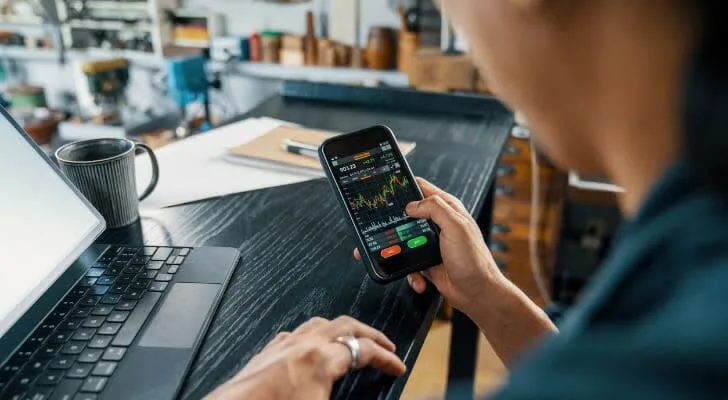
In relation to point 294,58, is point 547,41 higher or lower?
higher

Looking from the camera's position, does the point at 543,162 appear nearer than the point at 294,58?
Yes

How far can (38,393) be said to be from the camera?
472 millimetres

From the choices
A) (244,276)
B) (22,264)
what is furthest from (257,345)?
(22,264)

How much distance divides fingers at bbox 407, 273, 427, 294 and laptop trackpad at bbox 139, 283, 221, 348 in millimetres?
204

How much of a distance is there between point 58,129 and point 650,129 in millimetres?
2504


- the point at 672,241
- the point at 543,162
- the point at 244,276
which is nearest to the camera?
the point at 672,241

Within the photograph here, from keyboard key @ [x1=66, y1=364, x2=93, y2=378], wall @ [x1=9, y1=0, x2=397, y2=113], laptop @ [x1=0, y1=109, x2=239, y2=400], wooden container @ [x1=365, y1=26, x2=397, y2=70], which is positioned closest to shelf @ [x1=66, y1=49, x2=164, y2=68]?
wall @ [x1=9, y1=0, x2=397, y2=113]

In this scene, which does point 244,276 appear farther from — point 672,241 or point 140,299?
point 672,241

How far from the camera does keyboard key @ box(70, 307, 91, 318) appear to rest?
0.57 meters

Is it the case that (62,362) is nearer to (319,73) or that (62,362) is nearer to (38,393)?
(38,393)

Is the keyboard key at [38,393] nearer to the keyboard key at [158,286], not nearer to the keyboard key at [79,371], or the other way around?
the keyboard key at [79,371]

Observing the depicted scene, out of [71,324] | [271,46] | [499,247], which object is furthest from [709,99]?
[271,46]

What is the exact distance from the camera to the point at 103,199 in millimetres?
735

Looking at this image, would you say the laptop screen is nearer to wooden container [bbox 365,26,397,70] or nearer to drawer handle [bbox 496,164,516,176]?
drawer handle [bbox 496,164,516,176]
